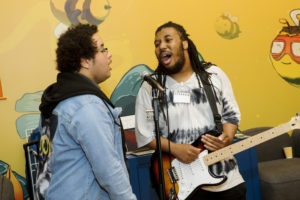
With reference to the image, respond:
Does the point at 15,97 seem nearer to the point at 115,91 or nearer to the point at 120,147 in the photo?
the point at 115,91

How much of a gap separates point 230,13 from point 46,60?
217 centimetres

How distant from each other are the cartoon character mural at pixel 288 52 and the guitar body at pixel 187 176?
2.42m

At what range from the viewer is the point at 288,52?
12.9ft

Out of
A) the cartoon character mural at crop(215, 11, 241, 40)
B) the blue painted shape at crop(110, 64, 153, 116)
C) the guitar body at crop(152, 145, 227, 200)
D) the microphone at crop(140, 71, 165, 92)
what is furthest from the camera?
the cartoon character mural at crop(215, 11, 241, 40)

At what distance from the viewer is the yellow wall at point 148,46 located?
289 cm

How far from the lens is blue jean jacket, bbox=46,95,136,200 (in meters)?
1.22

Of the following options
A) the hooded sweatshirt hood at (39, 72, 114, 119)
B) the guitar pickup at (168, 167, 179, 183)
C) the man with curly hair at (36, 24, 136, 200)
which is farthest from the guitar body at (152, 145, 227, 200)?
the hooded sweatshirt hood at (39, 72, 114, 119)

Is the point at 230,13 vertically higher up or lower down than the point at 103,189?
higher up

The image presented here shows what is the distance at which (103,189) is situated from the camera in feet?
4.38

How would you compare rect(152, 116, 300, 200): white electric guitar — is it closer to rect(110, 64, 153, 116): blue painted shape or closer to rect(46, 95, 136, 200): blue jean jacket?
rect(46, 95, 136, 200): blue jean jacket

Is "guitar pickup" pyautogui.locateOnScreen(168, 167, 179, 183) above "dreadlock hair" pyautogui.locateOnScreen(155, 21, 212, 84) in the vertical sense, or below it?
below

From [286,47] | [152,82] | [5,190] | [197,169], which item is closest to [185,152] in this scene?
[197,169]

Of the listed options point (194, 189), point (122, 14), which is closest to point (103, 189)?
point (194, 189)

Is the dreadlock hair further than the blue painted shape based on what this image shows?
No
